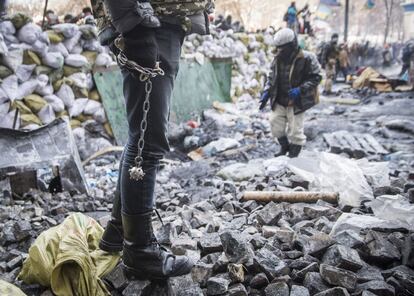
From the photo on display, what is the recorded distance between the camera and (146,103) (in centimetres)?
153

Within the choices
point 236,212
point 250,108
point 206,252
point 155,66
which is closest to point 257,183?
point 236,212

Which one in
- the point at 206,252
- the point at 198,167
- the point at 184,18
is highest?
the point at 184,18

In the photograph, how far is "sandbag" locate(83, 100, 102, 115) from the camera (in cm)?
567

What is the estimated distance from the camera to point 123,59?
1.51m

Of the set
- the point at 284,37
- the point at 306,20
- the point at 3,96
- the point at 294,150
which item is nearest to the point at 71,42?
the point at 3,96

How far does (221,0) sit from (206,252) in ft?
63.1

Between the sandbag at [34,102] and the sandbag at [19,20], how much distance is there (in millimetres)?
924

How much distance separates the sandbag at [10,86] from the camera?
4.51 meters

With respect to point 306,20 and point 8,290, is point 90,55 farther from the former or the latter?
point 306,20

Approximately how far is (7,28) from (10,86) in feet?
2.53

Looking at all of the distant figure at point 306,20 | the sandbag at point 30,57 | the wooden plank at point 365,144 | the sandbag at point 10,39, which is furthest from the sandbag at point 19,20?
the distant figure at point 306,20

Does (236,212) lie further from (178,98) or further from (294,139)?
(178,98)

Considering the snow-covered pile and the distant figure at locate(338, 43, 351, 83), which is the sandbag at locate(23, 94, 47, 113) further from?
the distant figure at locate(338, 43, 351, 83)

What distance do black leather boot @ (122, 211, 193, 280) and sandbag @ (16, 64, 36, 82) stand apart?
3939 mm
